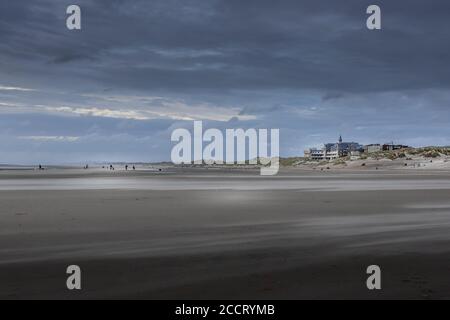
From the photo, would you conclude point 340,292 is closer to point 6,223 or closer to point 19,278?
point 19,278

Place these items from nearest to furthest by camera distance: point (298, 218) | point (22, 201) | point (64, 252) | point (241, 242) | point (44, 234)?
point (64, 252)
point (241, 242)
point (44, 234)
point (298, 218)
point (22, 201)

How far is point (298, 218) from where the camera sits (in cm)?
1641

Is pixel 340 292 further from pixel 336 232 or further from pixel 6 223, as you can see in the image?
pixel 6 223

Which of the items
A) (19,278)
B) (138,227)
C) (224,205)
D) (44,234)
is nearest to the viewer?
(19,278)

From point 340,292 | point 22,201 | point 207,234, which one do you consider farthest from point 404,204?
point 22,201

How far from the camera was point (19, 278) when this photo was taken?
8.12 meters

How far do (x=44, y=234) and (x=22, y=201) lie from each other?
10553 mm

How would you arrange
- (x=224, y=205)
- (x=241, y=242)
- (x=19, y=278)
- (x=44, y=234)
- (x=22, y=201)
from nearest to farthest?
(x=19, y=278) → (x=241, y=242) → (x=44, y=234) → (x=224, y=205) → (x=22, y=201)

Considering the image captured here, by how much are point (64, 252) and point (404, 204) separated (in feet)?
52.9

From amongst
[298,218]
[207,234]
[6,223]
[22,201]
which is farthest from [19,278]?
[22,201]
